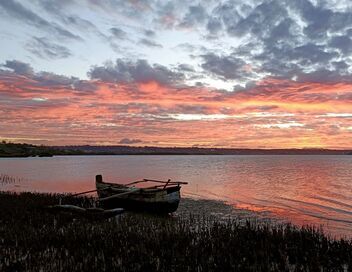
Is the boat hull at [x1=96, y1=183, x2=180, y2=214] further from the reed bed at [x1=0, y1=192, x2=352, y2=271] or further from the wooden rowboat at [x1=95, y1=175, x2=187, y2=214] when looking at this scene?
the reed bed at [x1=0, y1=192, x2=352, y2=271]

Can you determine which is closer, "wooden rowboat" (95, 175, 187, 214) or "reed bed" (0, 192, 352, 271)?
"reed bed" (0, 192, 352, 271)

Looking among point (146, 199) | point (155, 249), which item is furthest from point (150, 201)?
point (155, 249)

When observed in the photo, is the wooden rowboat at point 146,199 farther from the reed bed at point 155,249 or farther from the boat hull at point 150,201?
the reed bed at point 155,249

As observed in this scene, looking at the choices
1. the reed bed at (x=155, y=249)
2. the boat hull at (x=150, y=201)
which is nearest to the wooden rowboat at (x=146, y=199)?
the boat hull at (x=150, y=201)

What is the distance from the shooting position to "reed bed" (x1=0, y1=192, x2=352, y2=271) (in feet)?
35.0

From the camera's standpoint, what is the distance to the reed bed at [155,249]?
10.7 metres

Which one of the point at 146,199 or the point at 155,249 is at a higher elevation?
the point at 146,199

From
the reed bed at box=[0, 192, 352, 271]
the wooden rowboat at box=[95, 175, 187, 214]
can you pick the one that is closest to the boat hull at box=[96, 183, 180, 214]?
the wooden rowboat at box=[95, 175, 187, 214]

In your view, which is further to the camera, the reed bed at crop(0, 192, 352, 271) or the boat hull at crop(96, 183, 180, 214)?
the boat hull at crop(96, 183, 180, 214)

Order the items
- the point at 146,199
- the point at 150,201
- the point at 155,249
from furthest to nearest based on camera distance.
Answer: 1. the point at 146,199
2. the point at 150,201
3. the point at 155,249

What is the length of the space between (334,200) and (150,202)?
19342 mm

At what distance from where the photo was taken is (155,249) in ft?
40.7

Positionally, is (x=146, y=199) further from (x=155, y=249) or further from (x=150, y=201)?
(x=155, y=249)

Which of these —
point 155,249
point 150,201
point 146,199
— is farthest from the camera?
point 146,199
